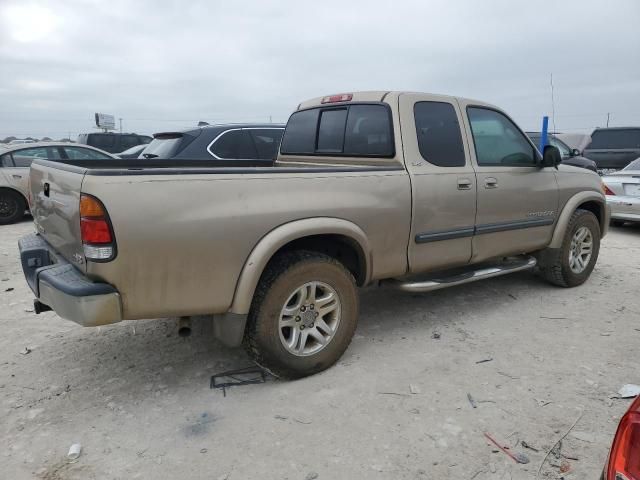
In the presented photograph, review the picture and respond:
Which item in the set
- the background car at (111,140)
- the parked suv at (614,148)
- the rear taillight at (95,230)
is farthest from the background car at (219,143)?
the parked suv at (614,148)

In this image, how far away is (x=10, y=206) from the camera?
9406 mm

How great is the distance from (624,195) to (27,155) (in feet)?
35.0

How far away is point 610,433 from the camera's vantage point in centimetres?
270

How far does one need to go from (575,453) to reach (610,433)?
1.02 ft

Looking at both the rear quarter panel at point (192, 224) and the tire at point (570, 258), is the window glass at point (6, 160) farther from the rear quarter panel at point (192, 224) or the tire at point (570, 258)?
the tire at point (570, 258)

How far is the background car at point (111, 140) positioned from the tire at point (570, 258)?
44.8 feet

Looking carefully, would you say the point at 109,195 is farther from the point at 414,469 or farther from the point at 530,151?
the point at 530,151

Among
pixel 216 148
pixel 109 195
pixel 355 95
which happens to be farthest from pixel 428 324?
pixel 216 148

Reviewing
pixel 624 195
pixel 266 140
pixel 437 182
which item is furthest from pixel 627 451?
pixel 624 195

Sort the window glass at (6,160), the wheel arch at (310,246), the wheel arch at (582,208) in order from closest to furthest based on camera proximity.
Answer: the wheel arch at (310,246), the wheel arch at (582,208), the window glass at (6,160)

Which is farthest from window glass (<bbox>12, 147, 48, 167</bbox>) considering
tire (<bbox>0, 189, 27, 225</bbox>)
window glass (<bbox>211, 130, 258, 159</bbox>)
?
window glass (<bbox>211, 130, 258, 159</bbox>)

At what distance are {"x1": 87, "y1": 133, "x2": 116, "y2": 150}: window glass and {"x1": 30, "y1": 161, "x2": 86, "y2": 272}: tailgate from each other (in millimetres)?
12859

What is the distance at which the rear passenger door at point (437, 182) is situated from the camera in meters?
3.71

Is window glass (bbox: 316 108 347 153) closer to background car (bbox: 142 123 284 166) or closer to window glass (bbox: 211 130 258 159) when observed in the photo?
background car (bbox: 142 123 284 166)
